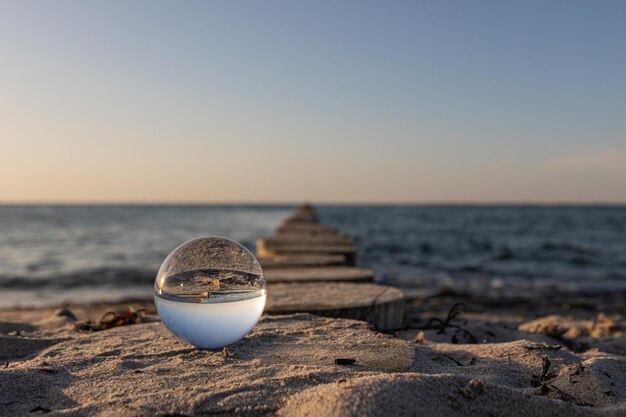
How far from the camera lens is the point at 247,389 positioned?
75.0 inches

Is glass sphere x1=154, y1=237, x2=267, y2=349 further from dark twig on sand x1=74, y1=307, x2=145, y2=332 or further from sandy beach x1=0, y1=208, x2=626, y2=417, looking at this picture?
dark twig on sand x1=74, y1=307, x2=145, y2=332

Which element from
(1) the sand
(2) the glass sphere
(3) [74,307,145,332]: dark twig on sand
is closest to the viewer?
(1) the sand

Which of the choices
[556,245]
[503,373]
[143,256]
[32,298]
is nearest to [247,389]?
[503,373]

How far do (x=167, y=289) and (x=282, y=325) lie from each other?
916mm

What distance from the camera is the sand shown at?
1.77 meters

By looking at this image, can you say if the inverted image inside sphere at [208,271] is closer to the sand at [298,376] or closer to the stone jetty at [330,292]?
the sand at [298,376]

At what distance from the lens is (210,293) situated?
7.70ft

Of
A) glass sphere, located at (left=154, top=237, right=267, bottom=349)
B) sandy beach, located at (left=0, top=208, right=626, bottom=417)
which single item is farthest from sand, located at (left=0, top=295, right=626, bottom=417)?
glass sphere, located at (left=154, top=237, right=267, bottom=349)

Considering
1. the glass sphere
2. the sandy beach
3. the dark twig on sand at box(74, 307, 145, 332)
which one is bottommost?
the dark twig on sand at box(74, 307, 145, 332)

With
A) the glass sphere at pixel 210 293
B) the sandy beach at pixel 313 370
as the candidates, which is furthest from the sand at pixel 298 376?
the glass sphere at pixel 210 293

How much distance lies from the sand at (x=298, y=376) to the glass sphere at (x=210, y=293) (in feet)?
0.45

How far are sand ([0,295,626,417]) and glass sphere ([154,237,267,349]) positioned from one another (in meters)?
0.14

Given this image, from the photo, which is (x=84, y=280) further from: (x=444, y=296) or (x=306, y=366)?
(x=306, y=366)

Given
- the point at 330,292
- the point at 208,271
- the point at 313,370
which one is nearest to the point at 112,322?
the point at 208,271
